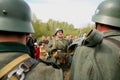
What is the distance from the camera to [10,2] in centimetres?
311

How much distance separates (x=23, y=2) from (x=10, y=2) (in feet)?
0.51

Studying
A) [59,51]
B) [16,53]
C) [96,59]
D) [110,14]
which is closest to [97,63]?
[96,59]

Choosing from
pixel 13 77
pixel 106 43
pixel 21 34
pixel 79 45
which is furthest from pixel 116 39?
pixel 13 77

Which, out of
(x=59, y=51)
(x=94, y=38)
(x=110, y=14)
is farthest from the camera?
(x=59, y=51)

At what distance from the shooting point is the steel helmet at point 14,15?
10.1ft

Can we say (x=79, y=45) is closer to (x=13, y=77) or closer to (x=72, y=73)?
(x=72, y=73)

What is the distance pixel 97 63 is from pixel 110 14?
2.69ft

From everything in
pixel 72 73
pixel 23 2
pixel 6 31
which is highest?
pixel 23 2

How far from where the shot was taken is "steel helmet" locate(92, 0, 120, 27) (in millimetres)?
3893

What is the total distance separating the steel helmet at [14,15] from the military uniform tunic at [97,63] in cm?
65

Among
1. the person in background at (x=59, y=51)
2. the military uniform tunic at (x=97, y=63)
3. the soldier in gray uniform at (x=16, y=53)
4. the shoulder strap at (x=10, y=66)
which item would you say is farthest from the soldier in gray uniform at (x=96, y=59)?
the person in background at (x=59, y=51)

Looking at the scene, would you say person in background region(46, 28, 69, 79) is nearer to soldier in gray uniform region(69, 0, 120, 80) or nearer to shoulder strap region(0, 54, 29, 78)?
soldier in gray uniform region(69, 0, 120, 80)

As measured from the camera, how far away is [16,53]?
295 cm

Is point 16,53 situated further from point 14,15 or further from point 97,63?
point 97,63
